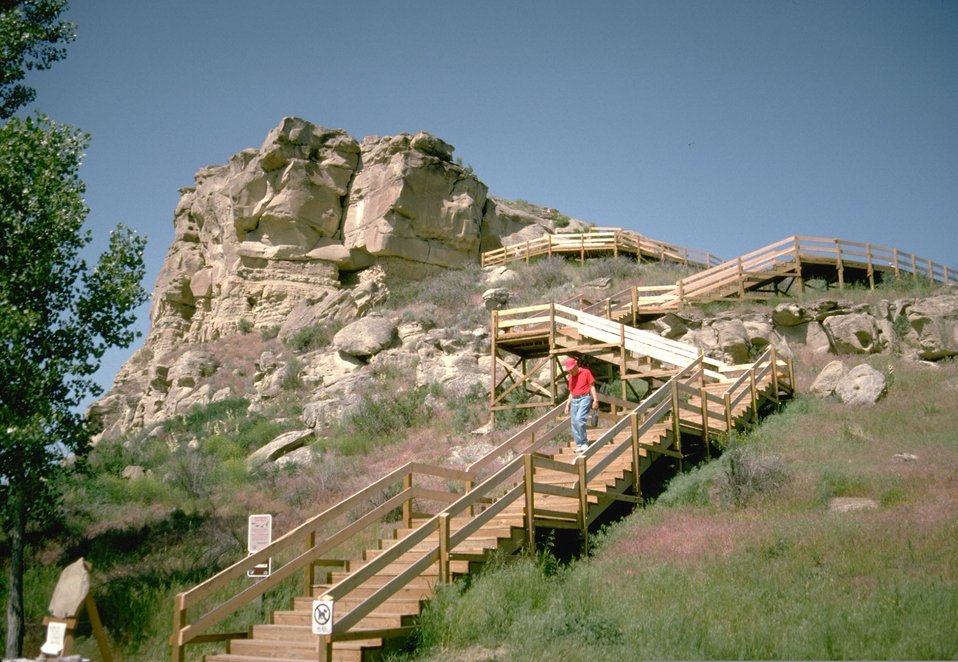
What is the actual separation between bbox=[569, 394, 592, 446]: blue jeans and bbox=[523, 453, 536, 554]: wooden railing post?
2.82 meters

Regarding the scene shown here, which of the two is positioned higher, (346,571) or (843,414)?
(843,414)

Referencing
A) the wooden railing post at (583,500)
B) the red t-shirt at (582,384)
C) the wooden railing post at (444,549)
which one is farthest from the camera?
the red t-shirt at (582,384)

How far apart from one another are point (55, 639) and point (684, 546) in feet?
24.2

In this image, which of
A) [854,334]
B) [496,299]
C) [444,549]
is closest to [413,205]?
[496,299]

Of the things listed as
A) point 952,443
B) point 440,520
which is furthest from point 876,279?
point 440,520

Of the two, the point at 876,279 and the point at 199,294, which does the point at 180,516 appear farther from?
the point at 199,294

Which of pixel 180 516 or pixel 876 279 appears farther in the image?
pixel 876 279

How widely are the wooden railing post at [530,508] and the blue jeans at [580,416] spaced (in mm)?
2820

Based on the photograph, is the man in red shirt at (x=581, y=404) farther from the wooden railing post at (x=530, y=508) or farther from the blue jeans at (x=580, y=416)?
the wooden railing post at (x=530, y=508)

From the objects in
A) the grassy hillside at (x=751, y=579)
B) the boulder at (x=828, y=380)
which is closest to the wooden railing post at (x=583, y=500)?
the grassy hillside at (x=751, y=579)

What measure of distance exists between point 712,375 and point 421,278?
2239 centimetres

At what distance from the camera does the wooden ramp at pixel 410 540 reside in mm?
7780

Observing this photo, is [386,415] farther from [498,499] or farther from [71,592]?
[71,592]

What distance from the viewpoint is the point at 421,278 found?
3900 cm
